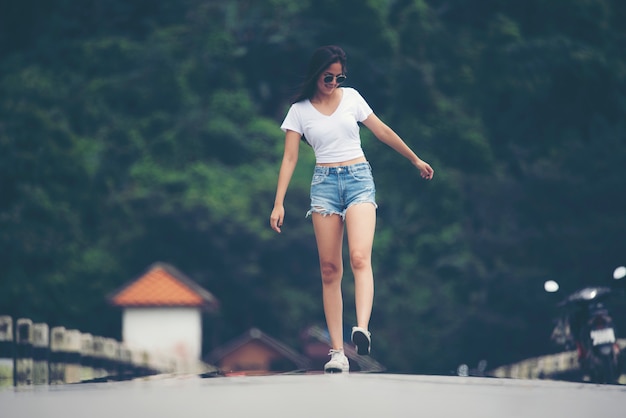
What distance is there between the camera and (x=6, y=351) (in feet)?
36.3

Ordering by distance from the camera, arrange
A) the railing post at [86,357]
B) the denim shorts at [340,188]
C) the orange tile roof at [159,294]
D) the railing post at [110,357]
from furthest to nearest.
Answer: the orange tile roof at [159,294] → the railing post at [110,357] → the railing post at [86,357] → the denim shorts at [340,188]

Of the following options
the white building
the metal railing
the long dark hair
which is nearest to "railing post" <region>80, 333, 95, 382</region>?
the metal railing

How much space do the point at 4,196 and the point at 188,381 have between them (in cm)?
3209

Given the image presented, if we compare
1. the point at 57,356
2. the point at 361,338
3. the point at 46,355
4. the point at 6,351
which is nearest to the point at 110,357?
the point at 57,356

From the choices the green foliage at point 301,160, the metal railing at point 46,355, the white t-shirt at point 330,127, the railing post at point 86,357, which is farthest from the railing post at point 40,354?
the green foliage at point 301,160

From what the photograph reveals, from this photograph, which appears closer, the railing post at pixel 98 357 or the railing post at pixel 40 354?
the railing post at pixel 40 354

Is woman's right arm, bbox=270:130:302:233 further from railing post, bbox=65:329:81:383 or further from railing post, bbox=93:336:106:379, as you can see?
railing post, bbox=93:336:106:379

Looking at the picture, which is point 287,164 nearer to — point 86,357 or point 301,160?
point 86,357

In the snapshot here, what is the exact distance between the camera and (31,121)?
130 ft

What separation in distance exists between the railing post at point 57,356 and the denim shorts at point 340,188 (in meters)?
3.75

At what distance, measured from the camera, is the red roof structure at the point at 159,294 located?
4003 cm

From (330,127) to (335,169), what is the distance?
271mm

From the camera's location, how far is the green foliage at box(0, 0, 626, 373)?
37.5 m

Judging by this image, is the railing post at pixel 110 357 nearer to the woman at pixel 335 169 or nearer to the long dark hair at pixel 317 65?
the woman at pixel 335 169
